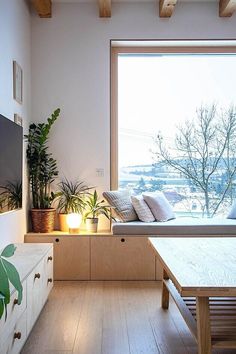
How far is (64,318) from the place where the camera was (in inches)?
99.4

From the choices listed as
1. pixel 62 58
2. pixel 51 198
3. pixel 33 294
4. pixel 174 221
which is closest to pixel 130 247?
pixel 174 221

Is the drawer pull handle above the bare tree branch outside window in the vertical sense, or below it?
below

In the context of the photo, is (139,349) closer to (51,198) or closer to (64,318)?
(64,318)

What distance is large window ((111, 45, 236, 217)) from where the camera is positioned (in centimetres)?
417

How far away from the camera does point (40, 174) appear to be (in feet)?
12.1

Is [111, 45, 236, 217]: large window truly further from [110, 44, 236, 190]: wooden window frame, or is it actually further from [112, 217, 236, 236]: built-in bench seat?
[112, 217, 236, 236]: built-in bench seat

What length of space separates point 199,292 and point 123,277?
2011mm

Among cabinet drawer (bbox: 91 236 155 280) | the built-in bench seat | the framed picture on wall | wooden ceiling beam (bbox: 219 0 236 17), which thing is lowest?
cabinet drawer (bbox: 91 236 155 280)

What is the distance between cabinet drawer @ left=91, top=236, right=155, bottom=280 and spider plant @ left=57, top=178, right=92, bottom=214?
50cm

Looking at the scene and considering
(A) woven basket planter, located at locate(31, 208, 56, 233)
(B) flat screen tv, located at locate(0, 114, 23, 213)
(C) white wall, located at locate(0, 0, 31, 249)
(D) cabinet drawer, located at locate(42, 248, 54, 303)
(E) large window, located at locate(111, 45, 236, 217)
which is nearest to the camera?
(B) flat screen tv, located at locate(0, 114, 23, 213)

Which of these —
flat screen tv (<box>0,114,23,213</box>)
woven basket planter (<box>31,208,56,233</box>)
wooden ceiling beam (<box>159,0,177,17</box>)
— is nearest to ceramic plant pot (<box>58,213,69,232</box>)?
woven basket planter (<box>31,208,56,233</box>)

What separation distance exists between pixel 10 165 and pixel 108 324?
52.1 inches

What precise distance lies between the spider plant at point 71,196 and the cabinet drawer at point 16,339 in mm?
Answer: 1776

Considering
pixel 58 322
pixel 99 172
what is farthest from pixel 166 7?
pixel 58 322
